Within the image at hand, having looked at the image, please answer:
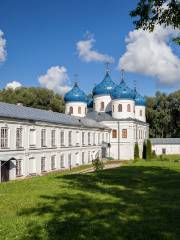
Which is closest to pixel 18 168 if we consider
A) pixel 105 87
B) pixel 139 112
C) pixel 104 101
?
pixel 104 101

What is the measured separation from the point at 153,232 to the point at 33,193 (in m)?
6.77

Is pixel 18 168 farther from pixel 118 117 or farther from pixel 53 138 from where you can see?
pixel 118 117

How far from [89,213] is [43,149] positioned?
2225 centimetres

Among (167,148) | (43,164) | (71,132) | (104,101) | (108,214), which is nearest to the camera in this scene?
(108,214)

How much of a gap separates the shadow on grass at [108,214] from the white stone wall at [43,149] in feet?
43.5

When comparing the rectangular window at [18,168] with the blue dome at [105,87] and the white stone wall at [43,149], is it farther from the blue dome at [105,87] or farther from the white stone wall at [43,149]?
the blue dome at [105,87]

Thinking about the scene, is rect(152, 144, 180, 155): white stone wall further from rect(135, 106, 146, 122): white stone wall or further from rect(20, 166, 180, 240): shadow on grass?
rect(20, 166, 180, 240): shadow on grass

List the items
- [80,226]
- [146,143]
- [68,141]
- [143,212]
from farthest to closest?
[146,143] < [68,141] < [143,212] < [80,226]

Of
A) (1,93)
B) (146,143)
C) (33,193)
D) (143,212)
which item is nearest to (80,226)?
(143,212)

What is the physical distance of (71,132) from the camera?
3850 cm

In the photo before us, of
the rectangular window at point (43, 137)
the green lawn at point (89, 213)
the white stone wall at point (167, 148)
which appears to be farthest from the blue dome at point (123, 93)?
the green lawn at point (89, 213)

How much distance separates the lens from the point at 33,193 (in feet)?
44.6

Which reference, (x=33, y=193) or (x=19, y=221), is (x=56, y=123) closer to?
(x=33, y=193)

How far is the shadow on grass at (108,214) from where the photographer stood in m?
7.89
